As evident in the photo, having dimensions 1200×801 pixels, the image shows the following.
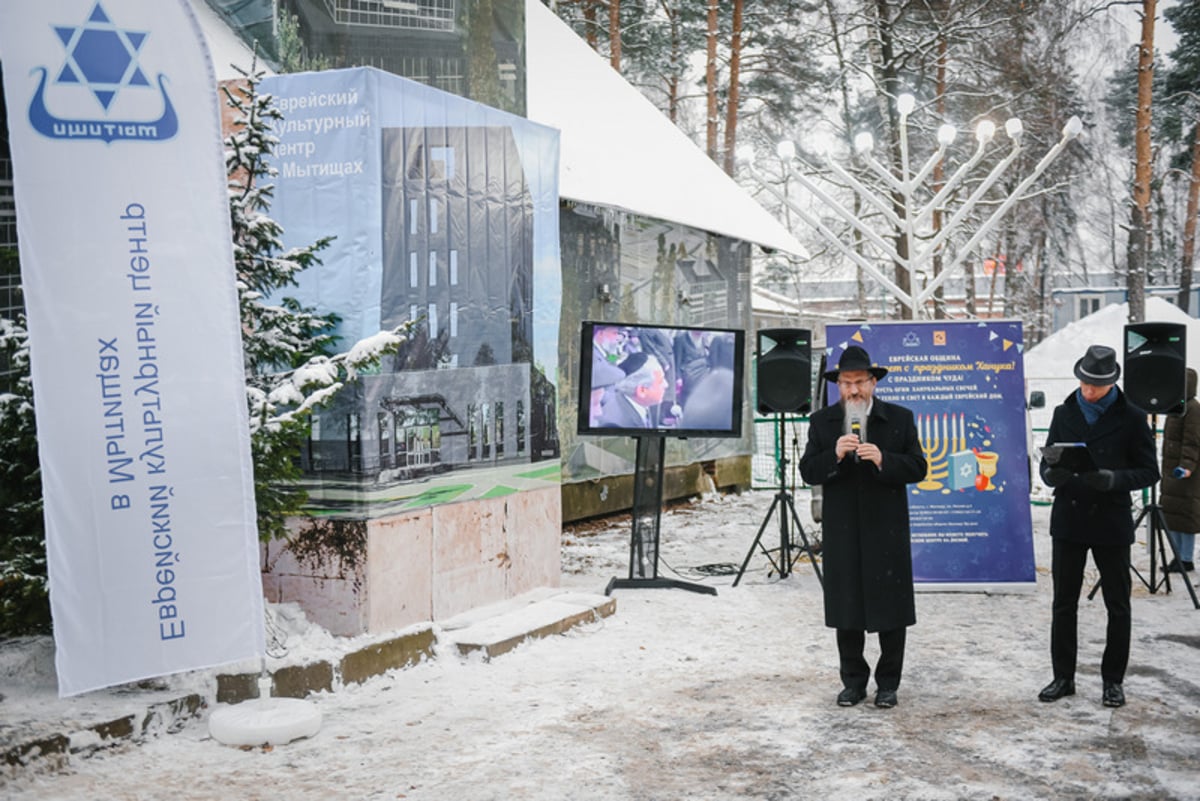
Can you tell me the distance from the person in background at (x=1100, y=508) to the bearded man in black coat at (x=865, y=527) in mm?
749

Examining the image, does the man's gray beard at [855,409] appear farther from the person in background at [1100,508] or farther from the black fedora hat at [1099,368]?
the black fedora hat at [1099,368]

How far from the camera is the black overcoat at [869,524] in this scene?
6.26 meters

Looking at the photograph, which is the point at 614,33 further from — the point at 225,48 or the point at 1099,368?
the point at 1099,368

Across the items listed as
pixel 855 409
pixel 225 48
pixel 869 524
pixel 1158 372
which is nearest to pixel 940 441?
pixel 1158 372

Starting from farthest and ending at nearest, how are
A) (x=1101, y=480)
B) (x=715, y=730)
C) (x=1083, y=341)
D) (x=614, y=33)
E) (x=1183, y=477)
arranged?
(x=1083, y=341), (x=614, y=33), (x=1183, y=477), (x=1101, y=480), (x=715, y=730)

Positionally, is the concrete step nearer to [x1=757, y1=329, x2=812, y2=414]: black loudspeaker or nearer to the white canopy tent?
[x1=757, y1=329, x2=812, y2=414]: black loudspeaker

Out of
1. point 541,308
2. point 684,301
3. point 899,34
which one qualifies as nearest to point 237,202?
point 541,308

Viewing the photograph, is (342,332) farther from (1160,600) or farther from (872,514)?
(1160,600)

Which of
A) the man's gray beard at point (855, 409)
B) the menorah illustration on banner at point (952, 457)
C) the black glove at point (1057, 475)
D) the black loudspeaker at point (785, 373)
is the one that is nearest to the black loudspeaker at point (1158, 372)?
the menorah illustration on banner at point (952, 457)

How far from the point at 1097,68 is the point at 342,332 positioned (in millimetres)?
22751

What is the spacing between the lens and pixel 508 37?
28.4ft

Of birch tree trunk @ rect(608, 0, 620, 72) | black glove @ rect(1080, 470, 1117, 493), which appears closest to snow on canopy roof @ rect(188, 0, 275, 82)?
black glove @ rect(1080, 470, 1117, 493)

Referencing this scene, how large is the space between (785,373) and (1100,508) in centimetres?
394

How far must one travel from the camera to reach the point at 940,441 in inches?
384
